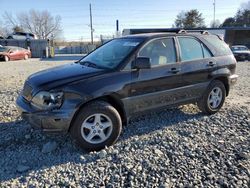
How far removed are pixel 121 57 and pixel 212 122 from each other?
89.5 inches

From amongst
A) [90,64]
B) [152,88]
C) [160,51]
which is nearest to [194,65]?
[160,51]

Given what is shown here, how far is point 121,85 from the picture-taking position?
156 inches

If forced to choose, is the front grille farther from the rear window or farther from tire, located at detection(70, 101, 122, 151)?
the rear window

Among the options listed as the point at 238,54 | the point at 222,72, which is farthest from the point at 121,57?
the point at 238,54

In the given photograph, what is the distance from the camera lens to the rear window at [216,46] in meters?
5.40

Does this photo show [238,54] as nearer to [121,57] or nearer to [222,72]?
[222,72]

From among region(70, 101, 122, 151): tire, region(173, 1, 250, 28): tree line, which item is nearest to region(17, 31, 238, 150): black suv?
region(70, 101, 122, 151): tire

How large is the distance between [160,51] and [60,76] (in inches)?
72.5

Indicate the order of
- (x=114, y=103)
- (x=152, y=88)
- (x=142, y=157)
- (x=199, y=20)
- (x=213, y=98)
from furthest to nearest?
1. (x=199, y=20)
2. (x=213, y=98)
3. (x=152, y=88)
4. (x=114, y=103)
5. (x=142, y=157)

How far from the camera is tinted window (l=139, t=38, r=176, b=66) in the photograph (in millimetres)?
4398

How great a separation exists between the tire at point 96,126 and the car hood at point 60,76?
0.47 meters

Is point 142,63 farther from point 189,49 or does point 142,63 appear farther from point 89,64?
point 189,49

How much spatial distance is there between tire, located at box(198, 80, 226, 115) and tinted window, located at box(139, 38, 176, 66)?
3.89 feet

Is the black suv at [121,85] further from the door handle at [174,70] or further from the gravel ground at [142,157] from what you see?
the gravel ground at [142,157]
